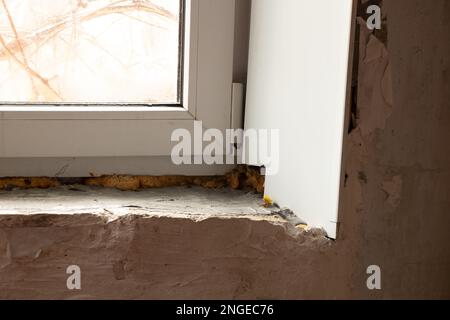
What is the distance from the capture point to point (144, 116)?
92cm

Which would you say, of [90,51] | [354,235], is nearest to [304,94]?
[354,235]

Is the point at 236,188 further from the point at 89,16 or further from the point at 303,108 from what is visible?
the point at 89,16

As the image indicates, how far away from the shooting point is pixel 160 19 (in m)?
0.95

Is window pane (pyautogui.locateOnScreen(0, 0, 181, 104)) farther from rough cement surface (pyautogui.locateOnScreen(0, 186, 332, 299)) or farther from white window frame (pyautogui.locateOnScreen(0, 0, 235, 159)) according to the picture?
rough cement surface (pyautogui.locateOnScreen(0, 186, 332, 299))

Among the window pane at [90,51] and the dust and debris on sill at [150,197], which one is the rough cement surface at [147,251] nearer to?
the dust and debris on sill at [150,197]

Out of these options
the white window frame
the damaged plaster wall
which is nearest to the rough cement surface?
the damaged plaster wall

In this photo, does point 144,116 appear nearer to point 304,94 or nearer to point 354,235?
point 304,94

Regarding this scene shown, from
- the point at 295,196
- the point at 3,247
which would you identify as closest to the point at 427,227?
the point at 295,196

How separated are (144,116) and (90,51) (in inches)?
5.3

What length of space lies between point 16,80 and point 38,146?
4.4 inches

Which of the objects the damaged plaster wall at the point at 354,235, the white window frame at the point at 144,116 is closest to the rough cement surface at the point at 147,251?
the damaged plaster wall at the point at 354,235

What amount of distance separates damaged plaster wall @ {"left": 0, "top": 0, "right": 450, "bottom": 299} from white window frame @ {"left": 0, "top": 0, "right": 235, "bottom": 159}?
0.58 ft

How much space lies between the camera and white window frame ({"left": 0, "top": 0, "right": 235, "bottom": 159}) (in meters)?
0.90

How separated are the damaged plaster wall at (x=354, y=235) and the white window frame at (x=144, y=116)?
0.58ft
